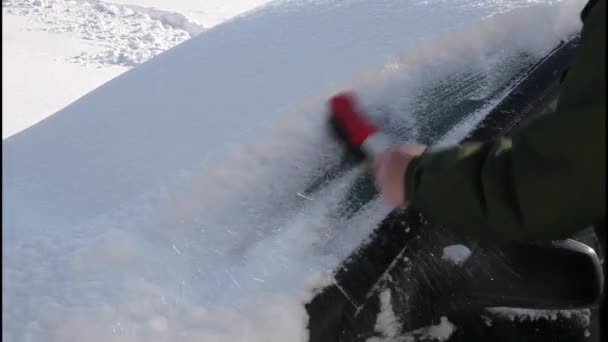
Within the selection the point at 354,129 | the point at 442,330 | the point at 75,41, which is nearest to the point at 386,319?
the point at 442,330

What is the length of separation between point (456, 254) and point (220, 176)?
61 cm

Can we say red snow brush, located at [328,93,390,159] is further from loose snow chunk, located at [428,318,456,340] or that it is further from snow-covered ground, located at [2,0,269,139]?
snow-covered ground, located at [2,0,269,139]

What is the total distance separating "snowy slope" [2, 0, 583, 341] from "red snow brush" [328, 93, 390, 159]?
45mm

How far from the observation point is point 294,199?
159cm

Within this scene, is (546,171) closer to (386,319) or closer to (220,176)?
(386,319)

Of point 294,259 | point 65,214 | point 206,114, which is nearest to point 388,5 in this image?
point 206,114

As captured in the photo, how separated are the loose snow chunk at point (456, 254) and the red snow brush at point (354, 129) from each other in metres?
0.28

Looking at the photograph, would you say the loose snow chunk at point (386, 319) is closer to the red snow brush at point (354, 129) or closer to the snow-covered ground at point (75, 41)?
the red snow brush at point (354, 129)

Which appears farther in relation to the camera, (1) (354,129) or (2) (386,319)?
(1) (354,129)

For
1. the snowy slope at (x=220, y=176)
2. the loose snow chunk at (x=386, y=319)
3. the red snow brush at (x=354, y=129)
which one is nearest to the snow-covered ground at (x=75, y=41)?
the snowy slope at (x=220, y=176)

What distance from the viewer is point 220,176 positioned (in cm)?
161

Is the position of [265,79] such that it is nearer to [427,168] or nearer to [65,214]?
[65,214]

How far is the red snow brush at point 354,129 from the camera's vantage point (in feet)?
5.21

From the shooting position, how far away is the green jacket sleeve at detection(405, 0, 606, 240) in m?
0.99
